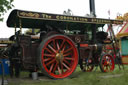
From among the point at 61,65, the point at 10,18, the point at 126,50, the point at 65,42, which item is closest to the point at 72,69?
the point at 61,65

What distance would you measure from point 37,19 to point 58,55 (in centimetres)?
138

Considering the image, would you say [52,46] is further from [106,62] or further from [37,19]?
[106,62]

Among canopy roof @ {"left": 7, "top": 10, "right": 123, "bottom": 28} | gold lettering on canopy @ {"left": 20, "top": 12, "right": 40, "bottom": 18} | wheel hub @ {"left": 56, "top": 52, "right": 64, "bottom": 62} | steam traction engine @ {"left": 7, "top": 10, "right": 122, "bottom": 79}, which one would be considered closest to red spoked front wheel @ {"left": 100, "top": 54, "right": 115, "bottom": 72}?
steam traction engine @ {"left": 7, "top": 10, "right": 122, "bottom": 79}

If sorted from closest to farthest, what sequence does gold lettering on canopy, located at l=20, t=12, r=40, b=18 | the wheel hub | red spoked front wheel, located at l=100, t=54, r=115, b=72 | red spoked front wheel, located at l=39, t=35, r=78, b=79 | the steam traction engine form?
gold lettering on canopy, located at l=20, t=12, r=40, b=18, the steam traction engine, red spoked front wheel, located at l=39, t=35, r=78, b=79, the wheel hub, red spoked front wheel, located at l=100, t=54, r=115, b=72

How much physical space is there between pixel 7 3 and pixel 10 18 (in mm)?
6060

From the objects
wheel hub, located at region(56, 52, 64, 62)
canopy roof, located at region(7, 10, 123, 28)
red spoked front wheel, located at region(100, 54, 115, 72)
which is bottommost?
red spoked front wheel, located at region(100, 54, 115, 72)

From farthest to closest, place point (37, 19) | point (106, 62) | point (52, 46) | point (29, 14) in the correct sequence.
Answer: point (106, 62) → point (52, 46) → point (37, 19) → point (29, 14)

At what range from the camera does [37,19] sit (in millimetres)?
6035

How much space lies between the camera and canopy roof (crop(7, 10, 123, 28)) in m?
5.36

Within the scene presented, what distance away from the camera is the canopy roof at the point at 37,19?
5.36m

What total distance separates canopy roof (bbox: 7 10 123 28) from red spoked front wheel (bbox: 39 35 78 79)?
613mm

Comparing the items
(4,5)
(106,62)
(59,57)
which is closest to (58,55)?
(59,57)

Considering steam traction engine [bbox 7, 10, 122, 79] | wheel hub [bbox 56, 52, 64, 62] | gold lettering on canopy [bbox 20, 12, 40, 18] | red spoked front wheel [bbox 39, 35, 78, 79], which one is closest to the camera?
gold lettering on canopy [bbox 20, 12, 40, 18]

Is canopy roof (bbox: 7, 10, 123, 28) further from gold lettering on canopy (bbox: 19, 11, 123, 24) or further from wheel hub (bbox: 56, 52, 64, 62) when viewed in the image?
wheel hub (bbox: 56, 52, 64, 62)
